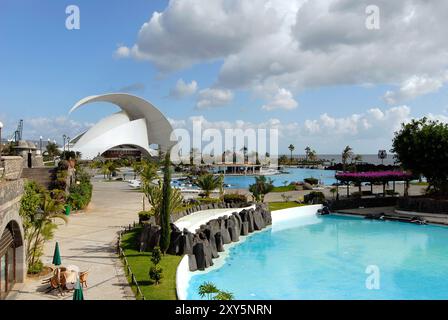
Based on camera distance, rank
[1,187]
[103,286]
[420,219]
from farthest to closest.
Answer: [420,219] → [103,286] → [1,187]

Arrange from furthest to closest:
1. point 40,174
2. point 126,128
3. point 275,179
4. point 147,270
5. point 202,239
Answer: point 126,128 < point 275,179 < point 40,174 < point 202,239 < point 147,270

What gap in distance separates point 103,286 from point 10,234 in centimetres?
298

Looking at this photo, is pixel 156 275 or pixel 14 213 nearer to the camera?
pixel 14 213

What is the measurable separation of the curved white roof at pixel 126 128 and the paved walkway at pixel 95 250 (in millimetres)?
55850

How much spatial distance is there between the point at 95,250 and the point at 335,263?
10304 millimetres

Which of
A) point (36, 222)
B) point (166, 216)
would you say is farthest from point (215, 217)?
point (36, 222)

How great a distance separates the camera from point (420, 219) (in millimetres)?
27203

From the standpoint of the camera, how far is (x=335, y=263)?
59.0 ft

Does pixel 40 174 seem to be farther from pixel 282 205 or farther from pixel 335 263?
pixel 335 263

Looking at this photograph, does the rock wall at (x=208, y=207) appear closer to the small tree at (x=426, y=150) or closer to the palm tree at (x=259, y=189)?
the palm tree at (x=259, y=189)

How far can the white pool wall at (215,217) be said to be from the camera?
13.5m
